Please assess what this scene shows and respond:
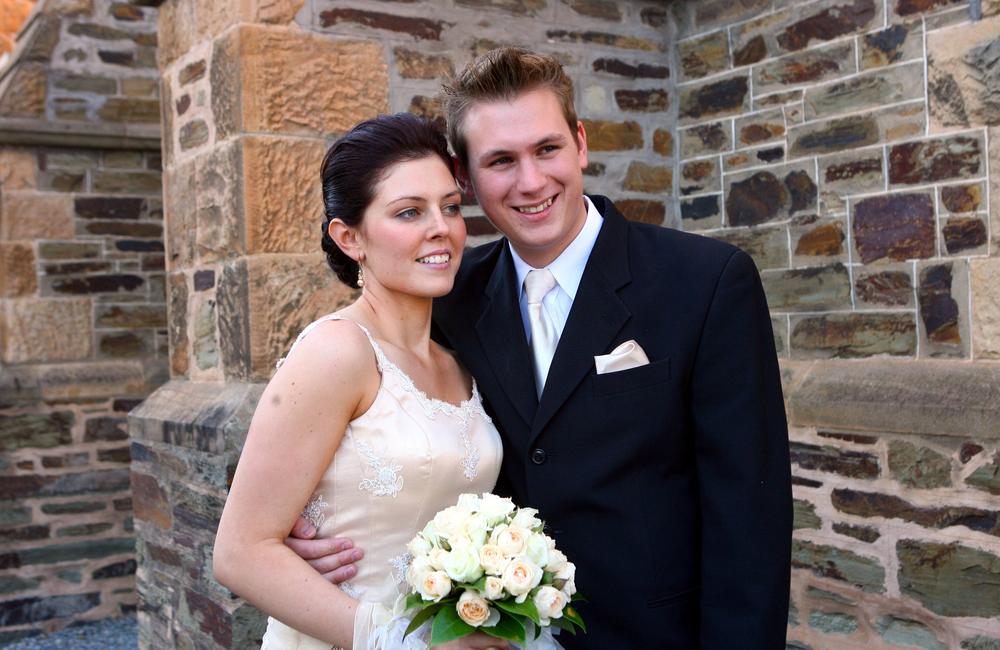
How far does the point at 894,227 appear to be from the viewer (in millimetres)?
3848

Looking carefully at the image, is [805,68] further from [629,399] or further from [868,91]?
[629,399]

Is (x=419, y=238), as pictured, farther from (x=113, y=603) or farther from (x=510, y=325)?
(x=113, y=603)

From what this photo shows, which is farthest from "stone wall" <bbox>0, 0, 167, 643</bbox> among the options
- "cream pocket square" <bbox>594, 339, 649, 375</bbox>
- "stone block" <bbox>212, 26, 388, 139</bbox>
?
"cream pocket square" <bbox>594, 339, 649, 375</bbox>

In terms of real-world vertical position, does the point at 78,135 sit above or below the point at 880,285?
above

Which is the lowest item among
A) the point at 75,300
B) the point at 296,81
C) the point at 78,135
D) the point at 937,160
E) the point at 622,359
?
the point at 622,359

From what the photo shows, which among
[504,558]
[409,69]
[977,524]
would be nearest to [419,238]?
[504,558]

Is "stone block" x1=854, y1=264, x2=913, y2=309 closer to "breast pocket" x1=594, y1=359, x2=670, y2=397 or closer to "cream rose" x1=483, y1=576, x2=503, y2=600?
"breast pocket" x1=594, y1=359, x2=670, y2=397

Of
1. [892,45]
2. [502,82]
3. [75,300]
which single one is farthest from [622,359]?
[75,300]

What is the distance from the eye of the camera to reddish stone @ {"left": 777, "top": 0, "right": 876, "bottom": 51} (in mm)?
3957

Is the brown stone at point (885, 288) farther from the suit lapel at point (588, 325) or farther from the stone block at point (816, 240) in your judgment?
the suit lapel at point (588, 325)

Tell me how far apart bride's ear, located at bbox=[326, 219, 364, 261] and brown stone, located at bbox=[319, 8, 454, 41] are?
1739 millimetres

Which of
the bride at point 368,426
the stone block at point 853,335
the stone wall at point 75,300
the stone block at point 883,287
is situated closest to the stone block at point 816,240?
the stone block at point 883,287

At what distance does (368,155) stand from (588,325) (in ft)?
2.11

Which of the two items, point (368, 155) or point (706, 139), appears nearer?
point (368, 155)
